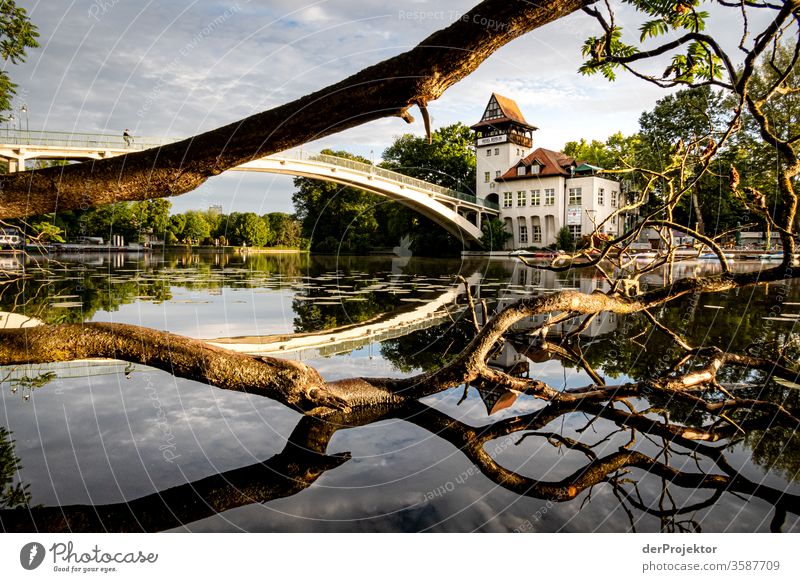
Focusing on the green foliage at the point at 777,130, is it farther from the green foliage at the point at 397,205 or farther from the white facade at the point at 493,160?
the white facade at the point at 493,160

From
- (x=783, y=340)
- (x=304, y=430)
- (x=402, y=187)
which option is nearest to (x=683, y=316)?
(x=783, y=340)

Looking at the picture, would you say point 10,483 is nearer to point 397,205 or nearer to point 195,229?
point 397,205

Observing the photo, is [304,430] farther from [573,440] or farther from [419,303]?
[419,303]

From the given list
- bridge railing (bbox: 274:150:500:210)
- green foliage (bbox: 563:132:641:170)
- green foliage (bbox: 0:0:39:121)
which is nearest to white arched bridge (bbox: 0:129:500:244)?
bridge railing (bbox: 274:150:500:210)

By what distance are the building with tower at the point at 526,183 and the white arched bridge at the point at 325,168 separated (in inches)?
76.5

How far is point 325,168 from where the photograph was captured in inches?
997

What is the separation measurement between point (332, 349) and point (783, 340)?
5339mm

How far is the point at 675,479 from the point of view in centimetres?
259

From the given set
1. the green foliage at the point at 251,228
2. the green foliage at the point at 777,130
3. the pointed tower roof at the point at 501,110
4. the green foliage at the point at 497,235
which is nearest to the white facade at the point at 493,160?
the pointed tower roof at the point at 501,110

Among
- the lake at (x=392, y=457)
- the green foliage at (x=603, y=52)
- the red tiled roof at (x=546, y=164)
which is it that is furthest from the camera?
the red tiled roof at (x=546, y=164)

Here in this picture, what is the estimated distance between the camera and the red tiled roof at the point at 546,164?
1297 inches

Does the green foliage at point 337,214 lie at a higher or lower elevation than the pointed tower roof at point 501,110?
lower
